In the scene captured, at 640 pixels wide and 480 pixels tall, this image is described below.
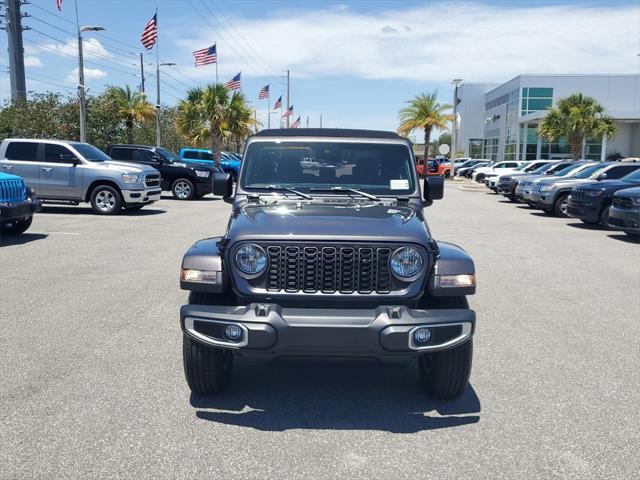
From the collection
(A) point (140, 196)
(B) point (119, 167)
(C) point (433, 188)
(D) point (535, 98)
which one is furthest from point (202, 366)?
(D) point (535, 98)

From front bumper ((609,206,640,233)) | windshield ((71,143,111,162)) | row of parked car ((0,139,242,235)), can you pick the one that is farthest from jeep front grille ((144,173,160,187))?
front bumper ((609,206,640,233))

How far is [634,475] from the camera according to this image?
3410 millimetres

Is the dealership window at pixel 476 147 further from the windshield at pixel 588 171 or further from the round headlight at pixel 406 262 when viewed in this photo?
the round headlight at pixel 406 262

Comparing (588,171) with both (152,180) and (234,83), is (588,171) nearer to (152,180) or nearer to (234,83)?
(152,180)

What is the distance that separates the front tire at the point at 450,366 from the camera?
13.8ft

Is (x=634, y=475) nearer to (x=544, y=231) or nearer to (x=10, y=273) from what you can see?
(x=10, y=273)

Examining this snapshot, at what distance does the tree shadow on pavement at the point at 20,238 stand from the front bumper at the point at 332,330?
29.6ft

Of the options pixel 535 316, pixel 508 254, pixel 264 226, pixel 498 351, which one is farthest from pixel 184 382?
pixel 508 254

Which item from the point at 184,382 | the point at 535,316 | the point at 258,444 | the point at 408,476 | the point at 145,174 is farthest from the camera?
the point at 145,174

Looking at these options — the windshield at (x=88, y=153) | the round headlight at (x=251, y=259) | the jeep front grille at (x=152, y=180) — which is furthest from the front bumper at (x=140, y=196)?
the round headlight at (x=251, y=259)

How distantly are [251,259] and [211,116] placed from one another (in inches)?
1445

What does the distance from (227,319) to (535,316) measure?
4300 mm

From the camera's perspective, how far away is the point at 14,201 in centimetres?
1129

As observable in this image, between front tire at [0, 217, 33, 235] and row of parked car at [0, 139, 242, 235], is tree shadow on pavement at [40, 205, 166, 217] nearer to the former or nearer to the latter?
row of parked car at [0, 139, 242, 235]
